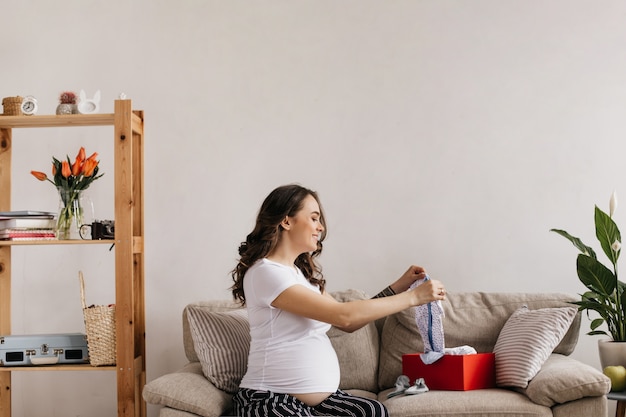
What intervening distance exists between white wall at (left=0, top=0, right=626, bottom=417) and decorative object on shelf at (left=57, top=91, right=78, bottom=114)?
48cm

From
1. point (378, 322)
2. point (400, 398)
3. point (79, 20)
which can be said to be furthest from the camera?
point (79, 20)

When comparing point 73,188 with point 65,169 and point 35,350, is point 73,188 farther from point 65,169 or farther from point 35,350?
point 35,350

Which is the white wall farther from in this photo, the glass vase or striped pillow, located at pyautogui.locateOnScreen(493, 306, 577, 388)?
striped pillow, located at pyautogui.locateOnScreen(493, 306, 577, 388)

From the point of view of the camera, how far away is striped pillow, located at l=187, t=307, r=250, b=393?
2.67 meters

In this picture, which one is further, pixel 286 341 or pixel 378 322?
pixel 378 322

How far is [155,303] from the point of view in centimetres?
363

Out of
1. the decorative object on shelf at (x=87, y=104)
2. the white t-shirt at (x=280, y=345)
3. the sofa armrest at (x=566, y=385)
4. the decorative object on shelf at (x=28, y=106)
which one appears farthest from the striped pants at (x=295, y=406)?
the decorative object on shelf at (x=28, y=106)

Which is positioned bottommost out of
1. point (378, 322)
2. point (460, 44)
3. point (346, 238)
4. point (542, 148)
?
point (378, 322)

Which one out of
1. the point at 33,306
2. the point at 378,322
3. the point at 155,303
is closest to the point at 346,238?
the point at 378,322

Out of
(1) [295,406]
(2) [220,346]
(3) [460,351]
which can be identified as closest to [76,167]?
(2) [220,346]

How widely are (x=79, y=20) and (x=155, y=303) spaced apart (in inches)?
58.6

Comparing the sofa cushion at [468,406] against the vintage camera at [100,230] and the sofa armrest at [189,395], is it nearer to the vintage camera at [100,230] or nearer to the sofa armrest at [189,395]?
the sofa armrest at [189,395]

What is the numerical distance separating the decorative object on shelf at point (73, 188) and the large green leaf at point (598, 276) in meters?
2.07

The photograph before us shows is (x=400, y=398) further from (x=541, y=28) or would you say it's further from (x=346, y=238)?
(x=541, y=28)
